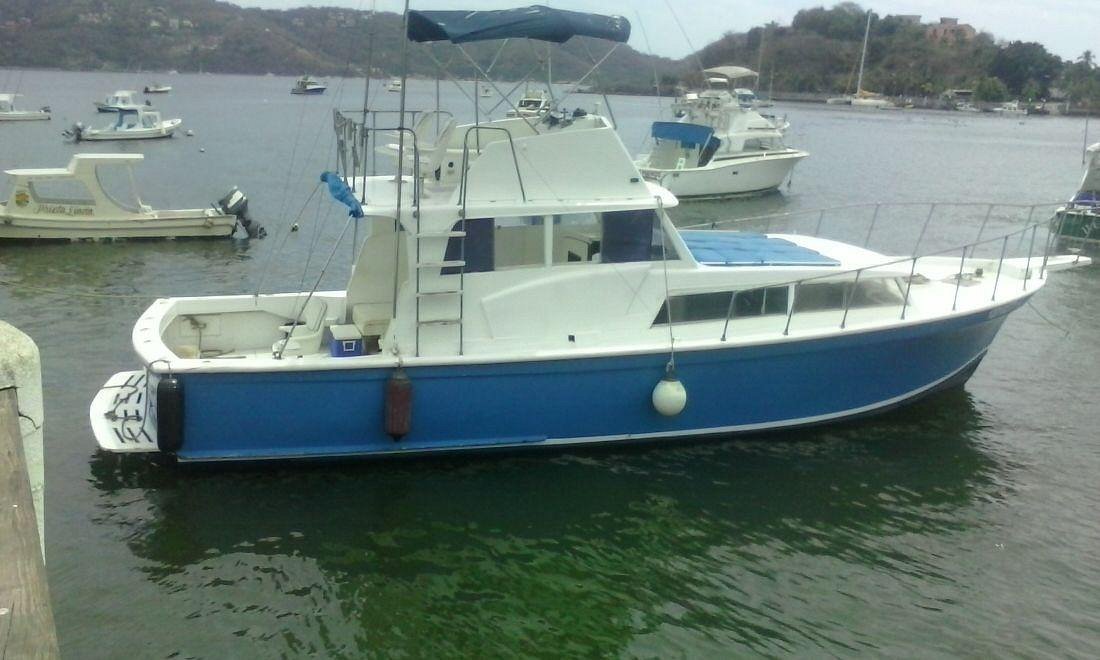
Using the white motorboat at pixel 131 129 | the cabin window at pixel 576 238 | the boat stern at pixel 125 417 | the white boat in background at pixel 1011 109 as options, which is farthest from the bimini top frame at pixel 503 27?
the white boat in background at pixel 1011 109

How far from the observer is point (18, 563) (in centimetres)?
227

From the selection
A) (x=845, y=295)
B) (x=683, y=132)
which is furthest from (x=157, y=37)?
(x=845, y=295)

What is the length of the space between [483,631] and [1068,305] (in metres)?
15.7

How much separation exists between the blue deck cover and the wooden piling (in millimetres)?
8067

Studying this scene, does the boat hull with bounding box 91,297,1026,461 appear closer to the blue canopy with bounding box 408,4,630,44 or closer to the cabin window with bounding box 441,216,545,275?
the cabin window with bounding box 441,216,545,275

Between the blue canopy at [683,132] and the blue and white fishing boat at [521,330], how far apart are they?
74.6ft

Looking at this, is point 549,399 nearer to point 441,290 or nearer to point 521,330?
point 521,330

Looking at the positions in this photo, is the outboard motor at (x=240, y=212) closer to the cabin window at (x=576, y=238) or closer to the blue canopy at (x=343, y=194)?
the blue canopy at (x=343, y=194)

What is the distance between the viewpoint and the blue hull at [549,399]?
8703 mm

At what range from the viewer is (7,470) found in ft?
8.32

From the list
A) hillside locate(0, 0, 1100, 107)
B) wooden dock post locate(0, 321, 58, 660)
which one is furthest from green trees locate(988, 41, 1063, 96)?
wooden dock post locate(0, 321, 58, 660)

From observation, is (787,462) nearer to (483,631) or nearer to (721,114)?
(483,631)

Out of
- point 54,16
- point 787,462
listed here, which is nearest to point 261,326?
point 787,462

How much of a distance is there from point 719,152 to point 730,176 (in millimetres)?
1217
